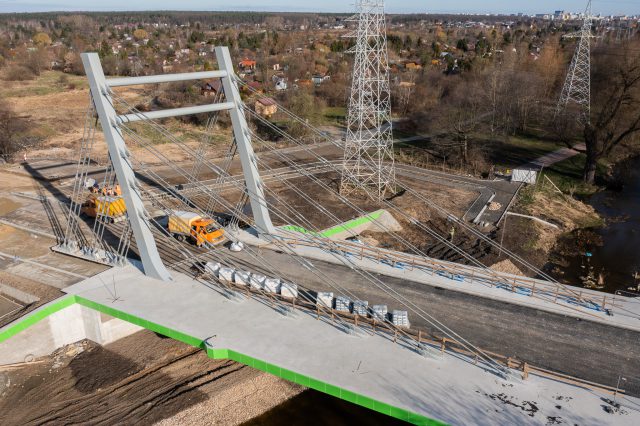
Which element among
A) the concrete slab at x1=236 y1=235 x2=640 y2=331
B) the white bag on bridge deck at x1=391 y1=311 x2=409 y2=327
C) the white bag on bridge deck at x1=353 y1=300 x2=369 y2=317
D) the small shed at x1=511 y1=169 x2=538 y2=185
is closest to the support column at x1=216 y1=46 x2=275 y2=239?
the concrete slab at x1=236 y1=235 x2=640 y2=331

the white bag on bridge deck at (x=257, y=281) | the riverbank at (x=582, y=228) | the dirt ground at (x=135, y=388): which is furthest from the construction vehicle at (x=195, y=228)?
the riverbank at (x=582, y=228)

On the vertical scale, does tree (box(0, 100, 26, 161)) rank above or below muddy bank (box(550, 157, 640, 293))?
above

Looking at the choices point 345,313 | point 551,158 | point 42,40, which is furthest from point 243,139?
point 42,40

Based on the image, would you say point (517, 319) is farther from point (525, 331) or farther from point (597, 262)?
point (597, 262)

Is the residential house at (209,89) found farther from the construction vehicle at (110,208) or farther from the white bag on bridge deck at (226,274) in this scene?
the white bag on bridge deck at (226,274)

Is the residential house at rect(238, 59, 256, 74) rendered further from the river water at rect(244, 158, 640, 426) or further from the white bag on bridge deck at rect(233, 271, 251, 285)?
the white bag on bridge deck at rect(233, 271, 251, 285)

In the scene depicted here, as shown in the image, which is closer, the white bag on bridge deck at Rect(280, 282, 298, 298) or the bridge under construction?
the bridge under construction
